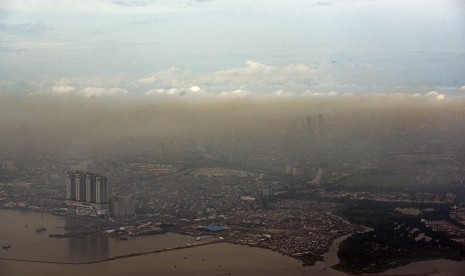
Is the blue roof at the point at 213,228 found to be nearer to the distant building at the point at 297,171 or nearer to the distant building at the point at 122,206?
the distant building at the point at 122,206

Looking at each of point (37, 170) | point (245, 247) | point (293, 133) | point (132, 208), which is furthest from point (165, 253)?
point (293, 133)

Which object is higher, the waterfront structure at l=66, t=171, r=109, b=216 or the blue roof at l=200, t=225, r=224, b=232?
the waterfront structure at l=66, t=171, r=109, b=216

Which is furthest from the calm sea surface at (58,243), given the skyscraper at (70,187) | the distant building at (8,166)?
the distant building at (8,166)

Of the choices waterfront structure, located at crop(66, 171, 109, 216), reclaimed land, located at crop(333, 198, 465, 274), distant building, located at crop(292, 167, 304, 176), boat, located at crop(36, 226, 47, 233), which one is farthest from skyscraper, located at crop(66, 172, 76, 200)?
distant building, located at crop(292, 167, 304, 176)

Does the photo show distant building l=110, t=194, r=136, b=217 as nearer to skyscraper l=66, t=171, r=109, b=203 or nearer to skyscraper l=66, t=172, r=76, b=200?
skyscraper l=66, t=171, r=109, b=203

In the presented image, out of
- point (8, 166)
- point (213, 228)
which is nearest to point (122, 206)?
point (213, 228)

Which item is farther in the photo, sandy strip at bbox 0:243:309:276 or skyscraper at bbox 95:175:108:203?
skyscraper at bbox 95:175:108:203
